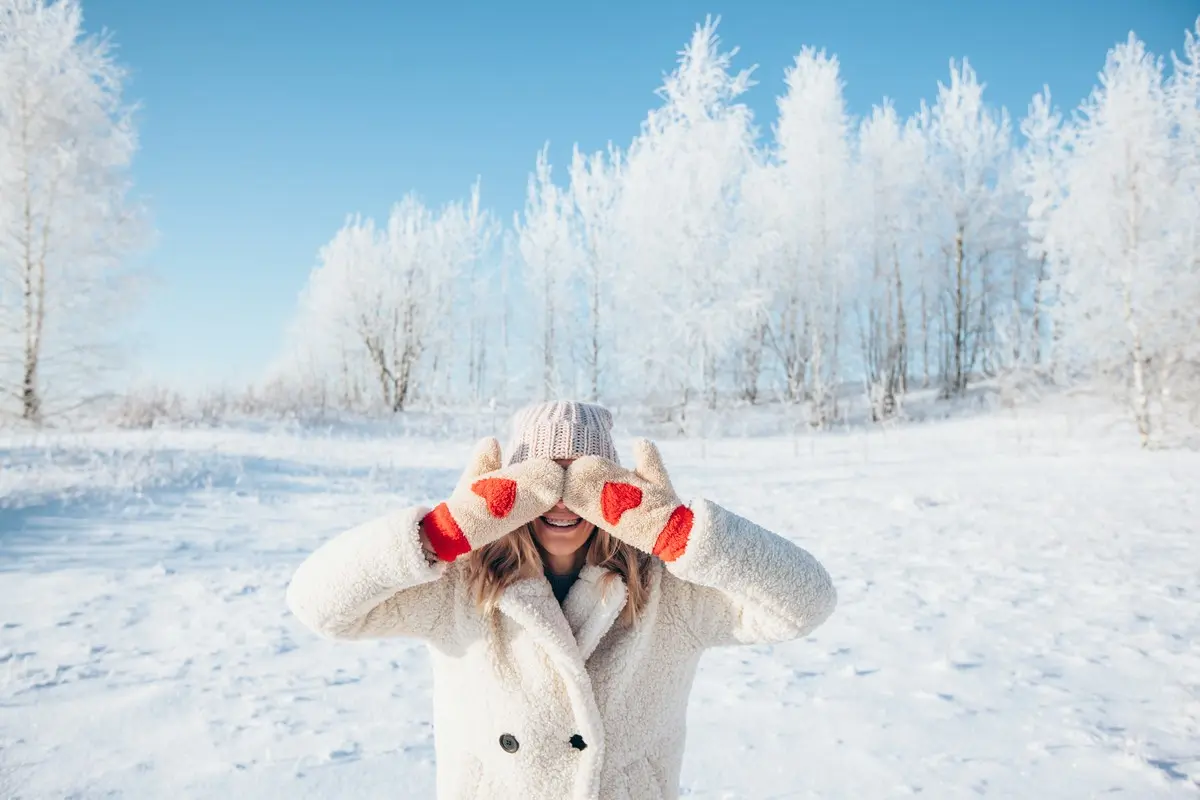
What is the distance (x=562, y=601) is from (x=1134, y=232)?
15.1 metres

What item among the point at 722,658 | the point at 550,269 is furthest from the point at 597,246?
the point at 722,658

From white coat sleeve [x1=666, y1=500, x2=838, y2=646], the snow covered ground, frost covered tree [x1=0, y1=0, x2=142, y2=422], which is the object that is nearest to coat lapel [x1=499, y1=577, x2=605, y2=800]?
white coat sleeve [x1=666, y1=500, x2=838, y2=646]

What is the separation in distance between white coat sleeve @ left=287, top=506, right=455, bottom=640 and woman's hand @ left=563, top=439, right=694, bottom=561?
1.03 ft

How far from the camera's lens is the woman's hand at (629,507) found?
140 centimetres

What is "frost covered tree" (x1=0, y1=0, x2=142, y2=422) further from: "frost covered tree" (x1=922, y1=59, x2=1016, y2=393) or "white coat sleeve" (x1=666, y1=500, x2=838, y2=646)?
"frost covered tree" (x1=922, y1=59, x2=1016, y2=393)

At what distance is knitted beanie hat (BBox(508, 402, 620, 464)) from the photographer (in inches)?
62.0

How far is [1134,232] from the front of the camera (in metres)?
12.7

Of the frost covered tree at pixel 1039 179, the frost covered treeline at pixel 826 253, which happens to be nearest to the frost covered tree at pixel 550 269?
the frost covered treeline at pixel 826 253

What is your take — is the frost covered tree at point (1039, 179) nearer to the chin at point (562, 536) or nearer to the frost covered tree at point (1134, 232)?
the frost covered tree at point (1134, 232)

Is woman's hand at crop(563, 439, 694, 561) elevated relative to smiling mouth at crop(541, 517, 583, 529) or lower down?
elevated

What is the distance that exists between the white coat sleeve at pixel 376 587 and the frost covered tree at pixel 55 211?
13.2m

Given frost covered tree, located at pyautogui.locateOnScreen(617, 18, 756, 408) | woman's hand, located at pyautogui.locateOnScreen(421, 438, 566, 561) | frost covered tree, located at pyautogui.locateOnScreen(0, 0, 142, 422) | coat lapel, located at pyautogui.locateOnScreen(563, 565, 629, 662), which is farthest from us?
frost covered tree, located at pyautogui.locateOnScreen(617, 18, 756, 408)

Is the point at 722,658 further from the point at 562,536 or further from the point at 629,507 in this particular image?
A: the point at 629,507

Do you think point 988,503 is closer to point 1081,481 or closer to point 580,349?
point 1081,481
